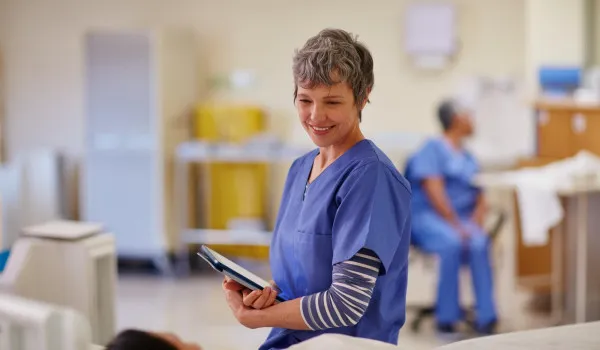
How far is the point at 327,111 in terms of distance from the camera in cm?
190

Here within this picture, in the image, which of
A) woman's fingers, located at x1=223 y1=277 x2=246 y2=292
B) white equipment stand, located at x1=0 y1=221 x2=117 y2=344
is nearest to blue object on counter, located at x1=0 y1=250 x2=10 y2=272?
white equipment stand, located at x1=0 y1=221 x2=117 y2=344

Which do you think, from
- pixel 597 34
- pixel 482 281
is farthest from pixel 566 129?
pixel 482 281

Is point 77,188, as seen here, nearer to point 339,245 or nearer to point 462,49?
point 462,49

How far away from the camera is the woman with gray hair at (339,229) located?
186cm

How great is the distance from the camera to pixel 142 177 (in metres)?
6.76

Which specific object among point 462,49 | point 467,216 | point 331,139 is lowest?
point 467,216

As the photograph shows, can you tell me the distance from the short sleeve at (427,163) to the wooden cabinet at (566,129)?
108 centimetres

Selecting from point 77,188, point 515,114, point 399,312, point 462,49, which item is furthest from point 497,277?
point 399,312

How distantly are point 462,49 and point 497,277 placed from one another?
1761 millimetres

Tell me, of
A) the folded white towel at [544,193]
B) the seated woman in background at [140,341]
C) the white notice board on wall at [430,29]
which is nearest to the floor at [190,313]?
the folded white towel at [544,193]

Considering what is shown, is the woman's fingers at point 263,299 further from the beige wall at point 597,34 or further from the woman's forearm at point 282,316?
the beige wall at point 597,34

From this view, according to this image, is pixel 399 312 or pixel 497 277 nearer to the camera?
pixel 399 312

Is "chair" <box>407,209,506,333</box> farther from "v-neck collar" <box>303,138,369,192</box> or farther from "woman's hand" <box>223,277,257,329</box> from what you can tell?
"woman's hand" <box>223,277,257,329</box>

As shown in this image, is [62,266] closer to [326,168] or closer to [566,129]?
[326,168]
